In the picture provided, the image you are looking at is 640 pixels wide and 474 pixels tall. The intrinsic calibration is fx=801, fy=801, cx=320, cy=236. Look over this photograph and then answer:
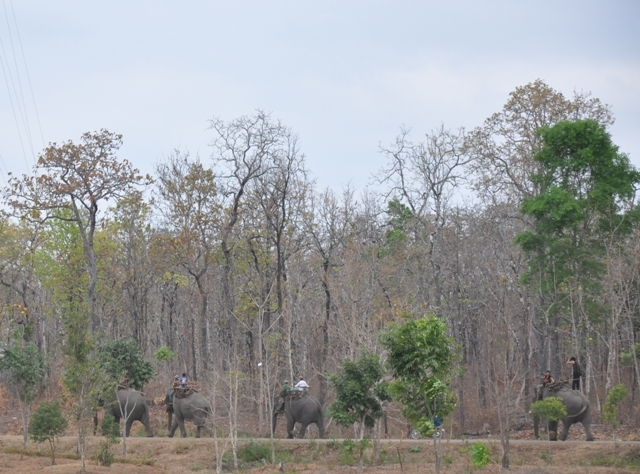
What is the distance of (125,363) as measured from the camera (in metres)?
30.3

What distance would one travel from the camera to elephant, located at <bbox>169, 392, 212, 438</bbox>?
1229 inches

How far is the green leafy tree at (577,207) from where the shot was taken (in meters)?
33.1

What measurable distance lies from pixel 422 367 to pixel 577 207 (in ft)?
50.5

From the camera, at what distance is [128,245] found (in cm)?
4556

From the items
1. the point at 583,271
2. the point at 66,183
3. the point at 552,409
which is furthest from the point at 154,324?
the point at 552,409

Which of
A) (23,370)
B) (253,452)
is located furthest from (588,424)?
(23,370)

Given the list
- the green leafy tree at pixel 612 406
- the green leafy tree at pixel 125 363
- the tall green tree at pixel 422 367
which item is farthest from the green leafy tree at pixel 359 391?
the green leafy tree at pixel 125 363

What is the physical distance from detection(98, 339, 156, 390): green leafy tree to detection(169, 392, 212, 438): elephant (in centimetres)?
159

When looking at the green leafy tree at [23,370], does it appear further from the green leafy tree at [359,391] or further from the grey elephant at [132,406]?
the green leafy tree at [359,391]

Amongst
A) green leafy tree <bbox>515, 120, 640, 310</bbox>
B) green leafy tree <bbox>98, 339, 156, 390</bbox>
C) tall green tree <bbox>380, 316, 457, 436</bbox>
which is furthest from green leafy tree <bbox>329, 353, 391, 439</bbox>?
green leafy tree <bbox>515, 120, 640, 310</bbox>

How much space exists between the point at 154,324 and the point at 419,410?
3719 centimetres

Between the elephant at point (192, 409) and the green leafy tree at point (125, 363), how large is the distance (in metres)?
1.59

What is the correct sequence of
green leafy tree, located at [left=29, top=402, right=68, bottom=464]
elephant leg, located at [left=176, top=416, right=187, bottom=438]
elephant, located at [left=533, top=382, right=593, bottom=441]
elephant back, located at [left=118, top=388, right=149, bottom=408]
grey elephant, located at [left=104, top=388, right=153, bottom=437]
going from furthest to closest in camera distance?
1. elephant leg, located at [left=176, top=416, right=187, bottom=438]
2. elephant back, located at [left=118, top=388, right=149, bottom=408]
3. grey elephant, located at [left=104, top=388, right=153, bottom=437]
4. elephant, located at [left=533, top=382, right=593, bottom=441]
5. green leafy tree, located at [left=29, top=402, right=68, bottom=464]

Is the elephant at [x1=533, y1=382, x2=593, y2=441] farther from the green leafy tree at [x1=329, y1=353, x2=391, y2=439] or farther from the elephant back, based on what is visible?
the elephant back
